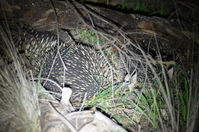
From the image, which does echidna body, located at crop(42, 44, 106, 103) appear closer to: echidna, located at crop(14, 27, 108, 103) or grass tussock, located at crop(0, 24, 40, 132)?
echidna, located at crop(14, 27, 108, 103)

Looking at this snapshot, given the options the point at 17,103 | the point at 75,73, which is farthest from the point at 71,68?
the point at 17,103

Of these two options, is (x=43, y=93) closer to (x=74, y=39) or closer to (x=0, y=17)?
(x=74, y=39)

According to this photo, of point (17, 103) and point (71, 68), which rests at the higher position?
point (71, 68)

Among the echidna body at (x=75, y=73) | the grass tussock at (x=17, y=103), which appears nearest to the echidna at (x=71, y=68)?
the echidna body at (x=75, y=73)

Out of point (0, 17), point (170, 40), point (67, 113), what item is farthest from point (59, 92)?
point (170, 40)

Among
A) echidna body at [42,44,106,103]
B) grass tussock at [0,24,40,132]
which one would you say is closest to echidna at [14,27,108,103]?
echidna body at [42,44,106,103]

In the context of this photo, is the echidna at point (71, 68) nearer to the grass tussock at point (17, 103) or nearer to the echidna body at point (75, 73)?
the echidna body at point (75, 73)

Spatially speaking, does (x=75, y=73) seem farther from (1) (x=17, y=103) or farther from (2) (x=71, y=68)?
(1) (x=17, y=103)

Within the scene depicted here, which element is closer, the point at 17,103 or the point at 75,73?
the point at 17,103
